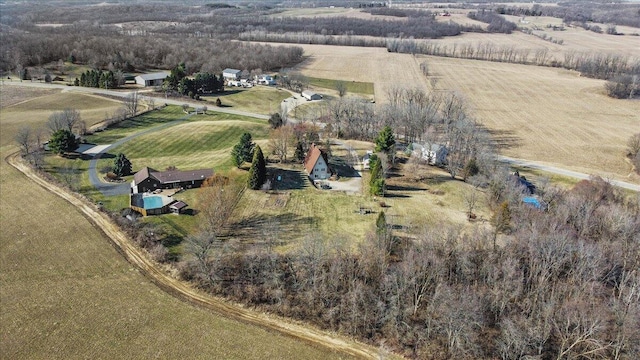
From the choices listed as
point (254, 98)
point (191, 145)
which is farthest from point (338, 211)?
point (254, 98)

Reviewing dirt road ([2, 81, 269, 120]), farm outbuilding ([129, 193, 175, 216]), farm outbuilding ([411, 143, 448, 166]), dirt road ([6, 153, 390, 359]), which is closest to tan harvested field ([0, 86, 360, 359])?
dirt road ([6, 153, 390, 359])

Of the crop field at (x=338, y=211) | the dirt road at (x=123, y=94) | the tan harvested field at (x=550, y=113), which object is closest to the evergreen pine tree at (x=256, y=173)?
the crop field at (x=338, y=211)

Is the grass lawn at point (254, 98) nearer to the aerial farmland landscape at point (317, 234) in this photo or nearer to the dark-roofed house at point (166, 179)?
the aerial farmland landscape at point (317, 234)

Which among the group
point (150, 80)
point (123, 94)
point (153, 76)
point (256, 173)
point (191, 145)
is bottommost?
point (191, 145)

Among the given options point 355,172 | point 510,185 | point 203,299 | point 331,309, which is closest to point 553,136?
point 510,185

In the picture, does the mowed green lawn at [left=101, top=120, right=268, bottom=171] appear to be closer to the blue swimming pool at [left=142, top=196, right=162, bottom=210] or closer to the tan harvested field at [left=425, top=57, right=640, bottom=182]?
the blue swimming pool at [left=142, top=196, right=162, bottom=210]

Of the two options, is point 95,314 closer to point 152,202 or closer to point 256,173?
point 152,202

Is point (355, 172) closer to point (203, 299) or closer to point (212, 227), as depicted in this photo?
point (212, 227)
